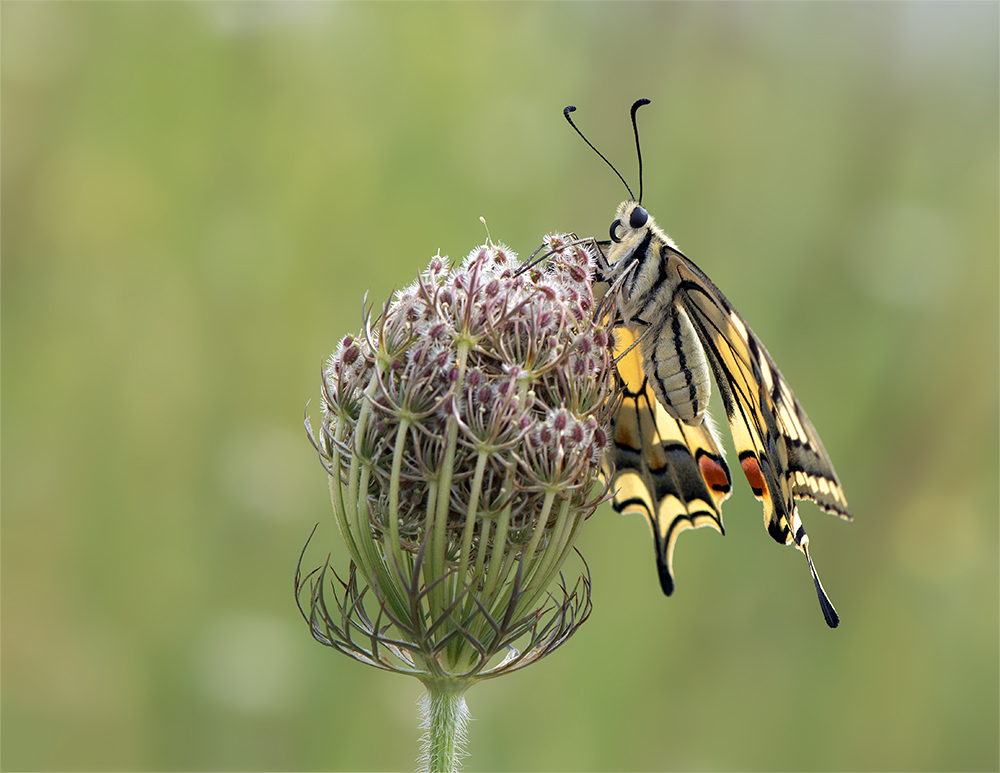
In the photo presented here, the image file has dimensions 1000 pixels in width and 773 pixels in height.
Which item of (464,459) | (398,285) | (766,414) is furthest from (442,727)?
(398,285)

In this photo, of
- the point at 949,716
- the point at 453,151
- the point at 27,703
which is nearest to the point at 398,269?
the point at 453,151

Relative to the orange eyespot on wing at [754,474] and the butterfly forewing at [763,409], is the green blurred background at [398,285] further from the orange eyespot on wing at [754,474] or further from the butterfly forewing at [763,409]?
the butterfly forewing at [763,409]

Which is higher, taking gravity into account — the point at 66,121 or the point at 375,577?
the point at 66,121

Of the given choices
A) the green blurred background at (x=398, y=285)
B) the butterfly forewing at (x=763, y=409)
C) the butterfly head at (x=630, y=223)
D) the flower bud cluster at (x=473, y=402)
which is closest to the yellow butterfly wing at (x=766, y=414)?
the butterfly forewing at (x=763, y=409)

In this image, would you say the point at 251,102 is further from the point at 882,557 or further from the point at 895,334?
the point at 882,557

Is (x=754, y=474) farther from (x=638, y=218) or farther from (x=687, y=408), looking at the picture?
(x=638, y=218)
